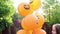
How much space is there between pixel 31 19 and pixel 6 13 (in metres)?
1.36

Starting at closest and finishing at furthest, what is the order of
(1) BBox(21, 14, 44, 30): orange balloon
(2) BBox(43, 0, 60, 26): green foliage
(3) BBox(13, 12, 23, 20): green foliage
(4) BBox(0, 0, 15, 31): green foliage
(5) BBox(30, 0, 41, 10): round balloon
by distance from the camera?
(1) BBox(21, 14, 44, 30): orange balloon, (5) BBox(30, 0, 41, 10): round balloon, (4) BBox(0, 0, 15, 31): green foliage, (3) BBox(13, 12, 23, 20): green foliage, (2) BBox(43, 0, 60, 26): green foliage

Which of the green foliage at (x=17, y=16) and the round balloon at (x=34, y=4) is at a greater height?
the round balloon at (x=34, y=4)

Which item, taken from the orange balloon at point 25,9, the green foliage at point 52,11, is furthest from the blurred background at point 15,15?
the orange balloon at point 25,9

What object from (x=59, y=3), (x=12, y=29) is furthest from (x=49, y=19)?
(x=12, y=29)

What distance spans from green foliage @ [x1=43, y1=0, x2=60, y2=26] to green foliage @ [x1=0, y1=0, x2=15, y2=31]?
1189mm

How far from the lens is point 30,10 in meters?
3.45

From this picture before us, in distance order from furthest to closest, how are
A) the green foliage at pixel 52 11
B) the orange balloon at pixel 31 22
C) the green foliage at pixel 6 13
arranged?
1. the green foliage at pixel 52 11
2. the green foliage at pixel 6 13
3. the orange balloon at pixel 31 22

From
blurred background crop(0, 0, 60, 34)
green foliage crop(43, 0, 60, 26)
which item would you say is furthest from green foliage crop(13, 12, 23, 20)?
green foliage crop(43, 0, 60, 26)

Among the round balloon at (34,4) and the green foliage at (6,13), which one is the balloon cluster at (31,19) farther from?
the green foliage at (6,13)

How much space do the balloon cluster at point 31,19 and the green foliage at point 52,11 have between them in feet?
5.43

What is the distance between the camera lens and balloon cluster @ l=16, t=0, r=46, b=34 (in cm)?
324

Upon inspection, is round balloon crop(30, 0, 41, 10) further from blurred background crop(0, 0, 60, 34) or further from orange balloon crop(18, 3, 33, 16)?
blurred background crop(0, 0, 60, 34)

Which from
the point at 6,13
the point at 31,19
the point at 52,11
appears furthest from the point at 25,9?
the point at 52,11

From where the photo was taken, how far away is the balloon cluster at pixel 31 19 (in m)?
3.24
